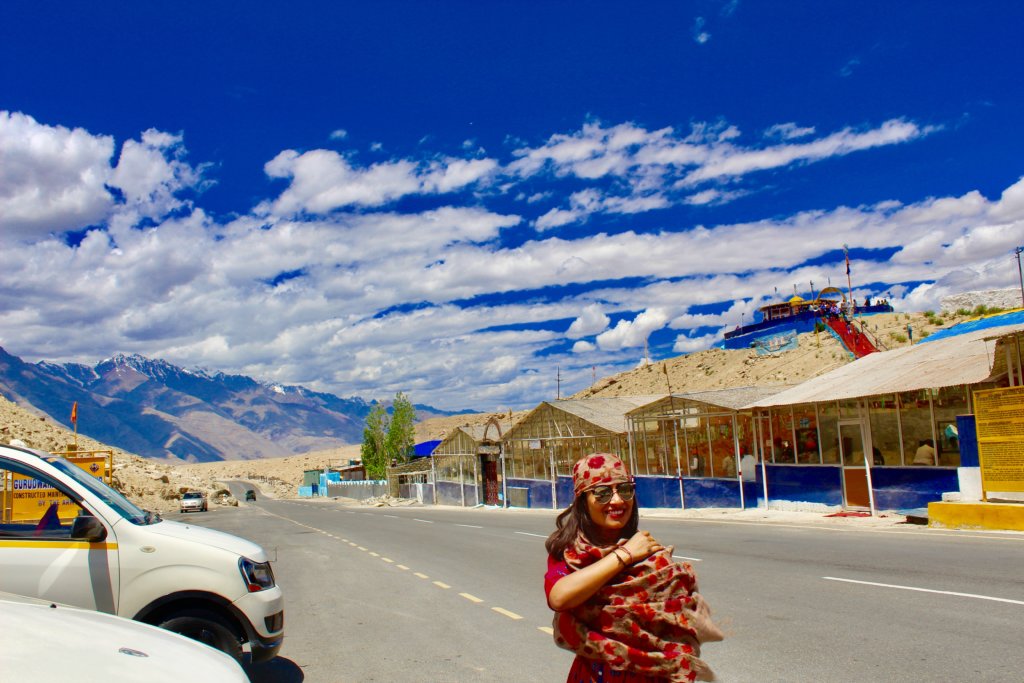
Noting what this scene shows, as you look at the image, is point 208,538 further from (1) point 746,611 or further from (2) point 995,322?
(2) point 995,322

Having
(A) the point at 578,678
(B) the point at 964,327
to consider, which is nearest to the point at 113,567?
(A) the point at 578,678

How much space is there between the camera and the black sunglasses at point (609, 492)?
10.3ft

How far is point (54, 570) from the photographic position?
18.9ft

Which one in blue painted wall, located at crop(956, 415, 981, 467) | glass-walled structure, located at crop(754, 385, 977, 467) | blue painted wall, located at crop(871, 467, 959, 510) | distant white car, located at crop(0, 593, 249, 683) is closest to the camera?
distant white car, located at crop(0, 593, 249, 683)

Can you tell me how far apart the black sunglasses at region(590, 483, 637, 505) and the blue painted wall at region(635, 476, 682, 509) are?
27.5 meters

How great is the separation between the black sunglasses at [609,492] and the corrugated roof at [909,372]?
17.4m

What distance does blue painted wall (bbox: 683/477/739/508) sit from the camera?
89.9 feet

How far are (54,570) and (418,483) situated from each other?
58.9 metres

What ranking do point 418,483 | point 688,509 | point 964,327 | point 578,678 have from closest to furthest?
point 578,678 → point 688,509 → point 964,327 → point 418,483

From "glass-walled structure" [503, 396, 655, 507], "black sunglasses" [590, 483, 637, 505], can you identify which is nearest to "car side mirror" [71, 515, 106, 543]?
"black sunglasses" [590, 483, 637, 505]

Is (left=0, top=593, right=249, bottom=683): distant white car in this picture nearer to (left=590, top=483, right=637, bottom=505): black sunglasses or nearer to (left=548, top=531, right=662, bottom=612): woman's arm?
(left=548, top=531, right=662, bottom=612): woman's arm

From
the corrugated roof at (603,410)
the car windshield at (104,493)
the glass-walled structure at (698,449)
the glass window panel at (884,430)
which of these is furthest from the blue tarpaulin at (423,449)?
the car windshield at (104,493)

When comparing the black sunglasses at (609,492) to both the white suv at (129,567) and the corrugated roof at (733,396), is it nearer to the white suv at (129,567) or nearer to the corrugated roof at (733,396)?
the white suv at (129,567)

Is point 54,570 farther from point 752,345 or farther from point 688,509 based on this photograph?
point 752,345
